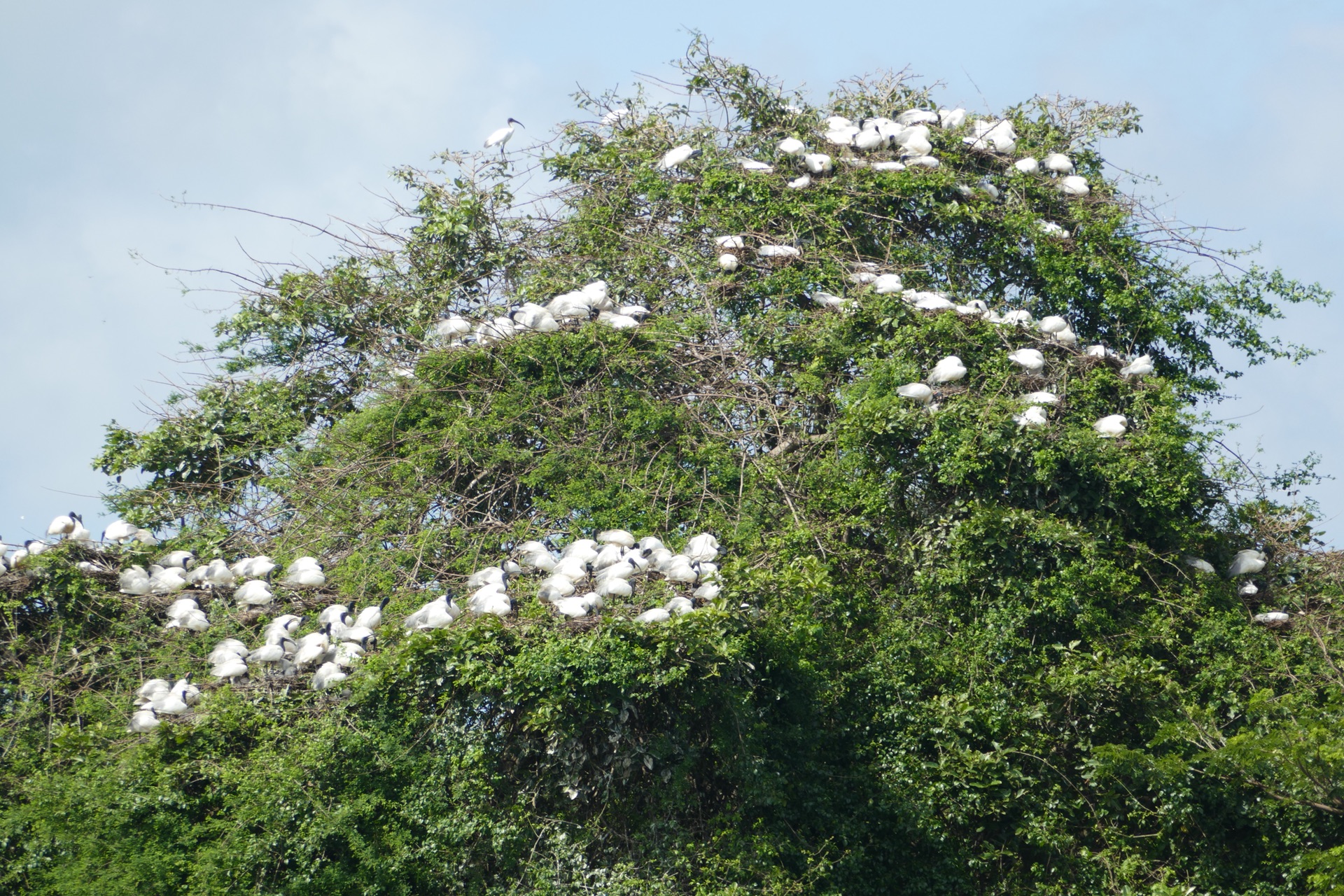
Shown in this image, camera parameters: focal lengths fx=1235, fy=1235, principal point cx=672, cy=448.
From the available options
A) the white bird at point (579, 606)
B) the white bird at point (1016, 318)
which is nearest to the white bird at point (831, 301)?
the white bird at point (1016, 318)

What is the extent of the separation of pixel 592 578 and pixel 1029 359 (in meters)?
4.11

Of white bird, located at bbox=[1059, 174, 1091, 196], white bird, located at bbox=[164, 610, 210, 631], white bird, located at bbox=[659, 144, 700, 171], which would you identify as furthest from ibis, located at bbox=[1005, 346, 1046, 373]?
white bird, located at bbox=[164, 610, 210, 631]

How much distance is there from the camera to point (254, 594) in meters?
9.63

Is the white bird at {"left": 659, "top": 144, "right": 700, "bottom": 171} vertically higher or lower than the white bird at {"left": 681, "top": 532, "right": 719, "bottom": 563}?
higher

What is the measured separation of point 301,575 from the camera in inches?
385

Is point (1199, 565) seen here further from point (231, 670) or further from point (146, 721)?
point (146, 721)

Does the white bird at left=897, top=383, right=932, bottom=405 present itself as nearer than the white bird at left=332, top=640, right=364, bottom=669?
No

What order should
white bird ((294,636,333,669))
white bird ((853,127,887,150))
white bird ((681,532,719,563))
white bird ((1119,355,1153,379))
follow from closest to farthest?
white bird ((294,636,333,669)) → white bird ((681,532,719,563)) → white bird ((1119,355,1153,379)) → white bird ((853,127,887,150))

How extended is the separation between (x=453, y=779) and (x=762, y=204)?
663 centimetres

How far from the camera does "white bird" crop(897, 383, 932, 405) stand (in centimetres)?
962

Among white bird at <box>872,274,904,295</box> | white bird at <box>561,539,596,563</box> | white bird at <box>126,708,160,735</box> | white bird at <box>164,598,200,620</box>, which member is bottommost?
white bird at <box>126,708,160,735</box>

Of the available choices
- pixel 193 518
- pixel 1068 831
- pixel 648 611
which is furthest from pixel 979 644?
pixel 193 518

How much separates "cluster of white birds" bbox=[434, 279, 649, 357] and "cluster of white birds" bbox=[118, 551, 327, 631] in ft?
8.00

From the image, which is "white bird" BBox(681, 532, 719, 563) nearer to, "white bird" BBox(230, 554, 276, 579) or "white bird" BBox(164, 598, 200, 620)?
"white bird" BBox(230, 554, 276, 579)
